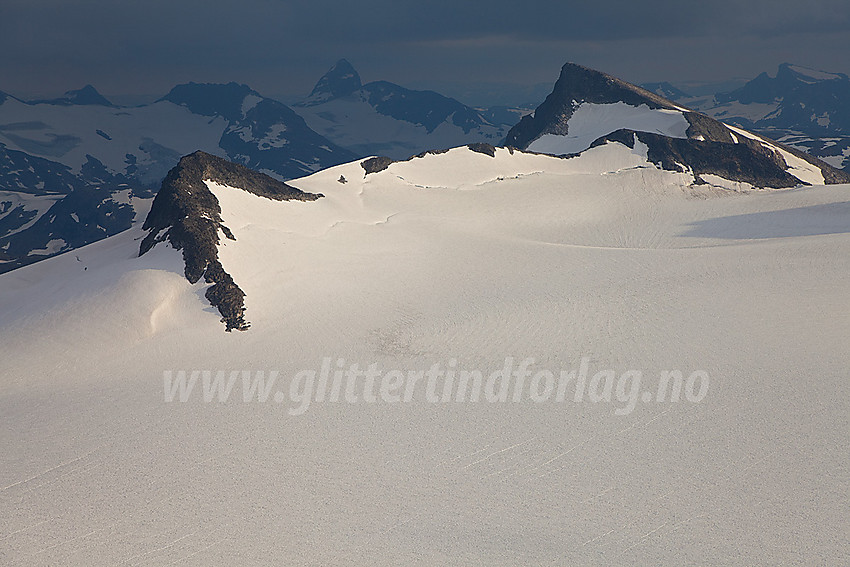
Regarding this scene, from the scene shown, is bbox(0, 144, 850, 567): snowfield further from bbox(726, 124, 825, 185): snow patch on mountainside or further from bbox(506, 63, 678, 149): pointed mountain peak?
bbox(506, 63, 678, 149): pointed mountain peak

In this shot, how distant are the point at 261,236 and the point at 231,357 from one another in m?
17.1

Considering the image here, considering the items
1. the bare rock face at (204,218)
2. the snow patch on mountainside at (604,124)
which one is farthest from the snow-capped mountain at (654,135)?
the bare rock face at (204,218)

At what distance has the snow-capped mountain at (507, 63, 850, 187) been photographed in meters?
82.2

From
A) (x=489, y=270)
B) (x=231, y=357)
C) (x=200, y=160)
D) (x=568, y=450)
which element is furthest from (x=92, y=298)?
(x=568, y=450)

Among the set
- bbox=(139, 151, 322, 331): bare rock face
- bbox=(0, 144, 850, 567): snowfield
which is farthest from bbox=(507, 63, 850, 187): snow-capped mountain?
bbox=(139, 151, 322, 331): bare rock face

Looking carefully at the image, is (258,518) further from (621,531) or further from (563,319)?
(563,319)

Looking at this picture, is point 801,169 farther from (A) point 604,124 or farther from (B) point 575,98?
(B) point 575,98

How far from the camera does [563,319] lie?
35.5 m

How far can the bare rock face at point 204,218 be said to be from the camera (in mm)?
38694

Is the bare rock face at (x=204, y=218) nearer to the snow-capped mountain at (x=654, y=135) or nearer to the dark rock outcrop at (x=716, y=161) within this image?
the dark rock outcrop at (x=716, y=161)

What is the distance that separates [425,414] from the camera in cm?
2662

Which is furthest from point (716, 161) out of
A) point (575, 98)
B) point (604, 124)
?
point (575, 98)

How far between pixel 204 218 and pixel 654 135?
71.9 meters

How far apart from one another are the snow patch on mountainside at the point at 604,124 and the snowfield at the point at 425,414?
2758 inches
